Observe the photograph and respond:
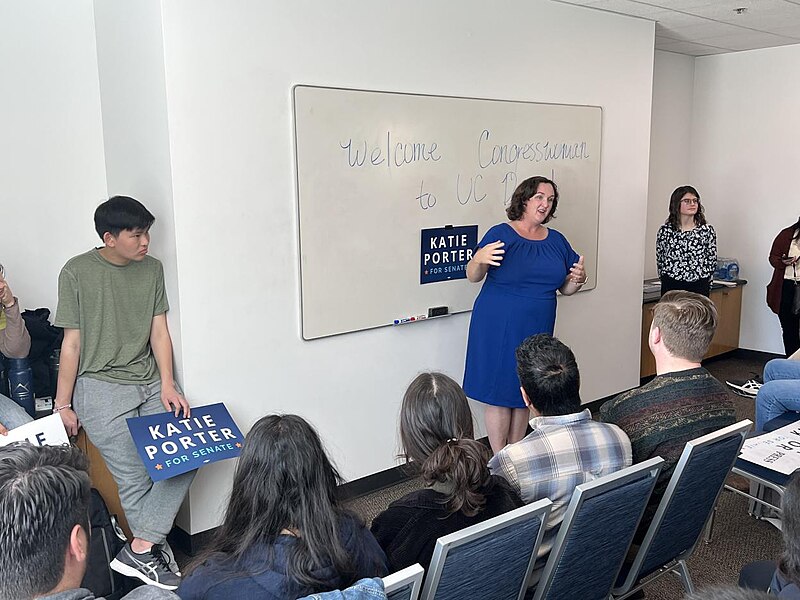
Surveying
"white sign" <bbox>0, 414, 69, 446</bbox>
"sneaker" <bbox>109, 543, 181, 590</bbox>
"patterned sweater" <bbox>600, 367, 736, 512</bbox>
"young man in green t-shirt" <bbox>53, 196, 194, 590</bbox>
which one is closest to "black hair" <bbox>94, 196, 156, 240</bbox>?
"young man in green t-shirt" <bbox>53, 196, 194, 590</bbox>

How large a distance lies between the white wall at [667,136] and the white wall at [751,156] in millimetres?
96

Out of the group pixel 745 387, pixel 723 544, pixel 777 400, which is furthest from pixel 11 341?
pixel 745 387

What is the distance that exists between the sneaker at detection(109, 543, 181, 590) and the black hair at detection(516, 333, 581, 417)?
1586 millimetres

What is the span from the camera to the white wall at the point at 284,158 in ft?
9.67

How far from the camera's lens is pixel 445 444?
1.79m

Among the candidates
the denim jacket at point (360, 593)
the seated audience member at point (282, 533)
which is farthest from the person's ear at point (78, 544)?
the denim jacket at point (360, 593)

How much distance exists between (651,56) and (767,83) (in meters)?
1.66

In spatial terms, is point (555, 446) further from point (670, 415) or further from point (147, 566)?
point (147, 566)

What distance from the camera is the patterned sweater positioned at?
87.7 inches

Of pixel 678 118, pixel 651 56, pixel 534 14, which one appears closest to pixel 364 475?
pixel 534 14

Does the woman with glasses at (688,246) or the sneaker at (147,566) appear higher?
the woman with glasses at (688,246)

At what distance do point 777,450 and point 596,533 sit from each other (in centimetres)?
98

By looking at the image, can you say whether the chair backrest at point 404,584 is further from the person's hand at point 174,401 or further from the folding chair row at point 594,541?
the person's hand at point 174,401

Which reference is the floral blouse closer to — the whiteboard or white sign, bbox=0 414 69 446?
the whiteboard
